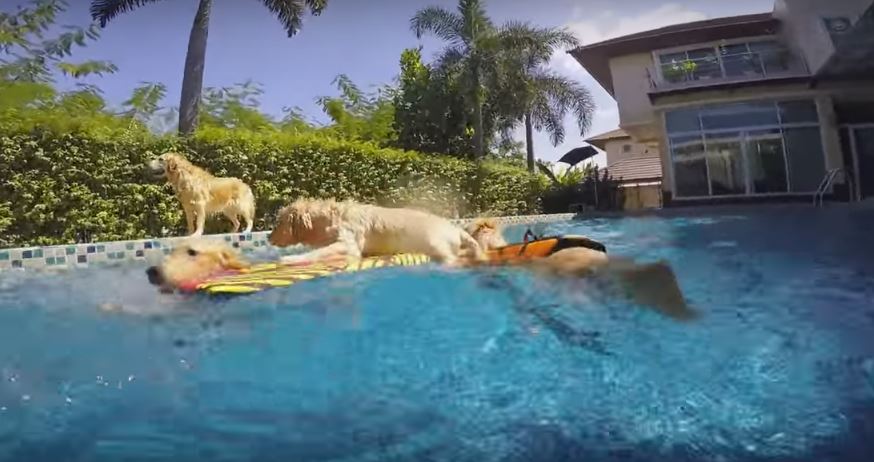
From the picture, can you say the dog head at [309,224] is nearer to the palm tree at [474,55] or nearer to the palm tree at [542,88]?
the palm tree at [474,55]

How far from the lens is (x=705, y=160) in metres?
15.3

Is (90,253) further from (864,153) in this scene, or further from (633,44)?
(864,153)

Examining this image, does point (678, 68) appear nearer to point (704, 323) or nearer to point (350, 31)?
point (350, 31)

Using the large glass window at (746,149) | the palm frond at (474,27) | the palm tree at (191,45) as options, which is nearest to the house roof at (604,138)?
the large glass window at (746,149)

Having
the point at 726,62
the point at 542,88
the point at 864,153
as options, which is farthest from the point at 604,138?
the point at 864,153

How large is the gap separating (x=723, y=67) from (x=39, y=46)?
52.5ft

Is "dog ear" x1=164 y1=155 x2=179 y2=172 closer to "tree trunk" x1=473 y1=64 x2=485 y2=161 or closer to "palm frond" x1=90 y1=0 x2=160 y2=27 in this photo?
"palm frond" x1=90 y1=0 x2=160 y2=27

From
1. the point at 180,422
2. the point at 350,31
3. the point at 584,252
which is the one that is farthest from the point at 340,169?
the point at 180,422

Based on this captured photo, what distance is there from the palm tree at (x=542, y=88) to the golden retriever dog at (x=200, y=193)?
9.81 m

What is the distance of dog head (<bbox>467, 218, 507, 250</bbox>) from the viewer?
4.39m

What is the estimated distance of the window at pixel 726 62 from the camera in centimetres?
1235

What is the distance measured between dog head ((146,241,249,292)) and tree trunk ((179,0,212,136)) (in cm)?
796

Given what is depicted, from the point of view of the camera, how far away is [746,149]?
1488cm

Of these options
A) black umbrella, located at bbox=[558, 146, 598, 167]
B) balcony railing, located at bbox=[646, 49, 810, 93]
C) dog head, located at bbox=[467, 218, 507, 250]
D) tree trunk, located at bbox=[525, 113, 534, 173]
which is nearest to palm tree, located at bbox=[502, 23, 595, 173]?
tree trunk, located at bbox=[525, 113, 534, 173]
